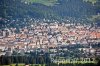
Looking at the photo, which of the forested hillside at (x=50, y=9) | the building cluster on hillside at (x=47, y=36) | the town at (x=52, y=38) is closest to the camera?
the town at (x=52, y=38)

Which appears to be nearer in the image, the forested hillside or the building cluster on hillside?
the building cluster on hillside

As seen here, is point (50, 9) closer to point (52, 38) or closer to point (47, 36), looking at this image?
point (47, 36)

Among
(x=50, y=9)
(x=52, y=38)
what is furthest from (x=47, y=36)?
(x=50, y=9)

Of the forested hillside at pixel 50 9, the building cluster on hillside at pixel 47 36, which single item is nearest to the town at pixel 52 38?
the building cluster on hillside at pixel 47 36

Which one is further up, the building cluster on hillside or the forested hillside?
the forested hillside

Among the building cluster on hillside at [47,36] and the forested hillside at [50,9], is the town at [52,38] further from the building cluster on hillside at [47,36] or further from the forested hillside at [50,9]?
the forested hillside at [50,9]

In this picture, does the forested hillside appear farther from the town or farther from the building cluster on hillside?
the building cluster on hillside

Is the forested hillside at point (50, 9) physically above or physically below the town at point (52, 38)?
above

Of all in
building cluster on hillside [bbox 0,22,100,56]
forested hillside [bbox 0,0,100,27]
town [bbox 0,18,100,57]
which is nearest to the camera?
town [bbox 0,18,100,57]

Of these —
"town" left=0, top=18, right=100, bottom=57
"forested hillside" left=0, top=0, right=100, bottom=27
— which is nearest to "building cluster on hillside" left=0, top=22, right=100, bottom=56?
"town" left=0, top=18, right=100, bottom=57
